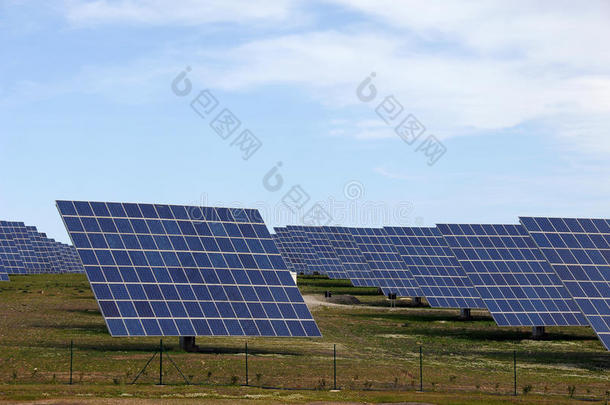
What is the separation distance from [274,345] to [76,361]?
39.5 feet

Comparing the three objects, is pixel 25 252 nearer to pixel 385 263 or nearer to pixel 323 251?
pixel 323 251

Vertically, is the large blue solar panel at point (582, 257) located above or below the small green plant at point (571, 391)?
above

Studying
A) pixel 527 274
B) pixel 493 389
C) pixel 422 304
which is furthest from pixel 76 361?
pixel 422 304

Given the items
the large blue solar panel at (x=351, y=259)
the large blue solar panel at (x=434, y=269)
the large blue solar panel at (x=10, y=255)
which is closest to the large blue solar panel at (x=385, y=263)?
the large blue solar panel at (x=434, y=269)

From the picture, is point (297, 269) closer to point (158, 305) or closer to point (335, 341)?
point (335, 341)

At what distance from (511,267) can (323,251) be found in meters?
79.5

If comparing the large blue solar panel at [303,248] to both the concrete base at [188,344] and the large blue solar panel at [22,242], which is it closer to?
the large blue solar panel at [22,242]

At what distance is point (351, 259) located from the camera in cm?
10856

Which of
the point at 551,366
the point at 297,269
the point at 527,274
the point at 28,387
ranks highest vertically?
the point at 297,269

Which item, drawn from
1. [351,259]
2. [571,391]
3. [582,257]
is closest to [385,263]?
[351,259]

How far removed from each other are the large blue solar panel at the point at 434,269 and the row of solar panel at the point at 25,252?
49.3 metres

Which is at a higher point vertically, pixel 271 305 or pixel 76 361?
pixel 271 305

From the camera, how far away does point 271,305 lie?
38281 millimetres

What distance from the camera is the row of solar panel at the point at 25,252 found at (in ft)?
410
